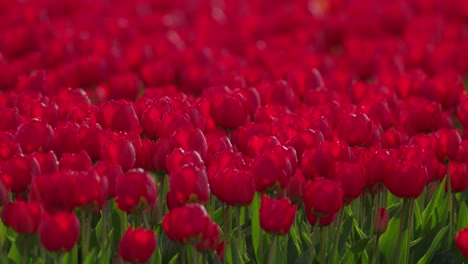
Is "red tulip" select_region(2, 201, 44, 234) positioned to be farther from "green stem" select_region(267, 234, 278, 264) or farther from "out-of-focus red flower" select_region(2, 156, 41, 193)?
"green stem" select_region(267, 234, 278, 264)

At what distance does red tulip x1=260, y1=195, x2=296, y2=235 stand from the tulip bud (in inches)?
15.7

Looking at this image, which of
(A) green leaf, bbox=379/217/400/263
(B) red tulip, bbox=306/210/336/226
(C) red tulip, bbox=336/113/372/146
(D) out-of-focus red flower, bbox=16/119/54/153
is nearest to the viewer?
(B) red tulip, bbox=306/210/336/226

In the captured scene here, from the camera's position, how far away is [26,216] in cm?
272

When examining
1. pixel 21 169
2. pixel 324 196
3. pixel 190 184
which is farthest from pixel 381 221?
pixel 21 169

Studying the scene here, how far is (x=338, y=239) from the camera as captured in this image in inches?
128

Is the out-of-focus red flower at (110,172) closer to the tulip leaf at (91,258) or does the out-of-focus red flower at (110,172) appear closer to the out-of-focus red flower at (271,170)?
the tulip leaf at (91,258)

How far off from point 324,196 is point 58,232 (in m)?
0.79

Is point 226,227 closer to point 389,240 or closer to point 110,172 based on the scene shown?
point 110,172

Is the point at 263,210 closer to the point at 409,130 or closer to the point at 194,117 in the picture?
the point at 194,117

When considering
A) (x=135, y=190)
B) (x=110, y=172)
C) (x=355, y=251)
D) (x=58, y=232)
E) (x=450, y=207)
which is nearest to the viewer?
(x=58, y=232)

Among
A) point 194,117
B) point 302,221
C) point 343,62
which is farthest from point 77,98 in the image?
point 343,62

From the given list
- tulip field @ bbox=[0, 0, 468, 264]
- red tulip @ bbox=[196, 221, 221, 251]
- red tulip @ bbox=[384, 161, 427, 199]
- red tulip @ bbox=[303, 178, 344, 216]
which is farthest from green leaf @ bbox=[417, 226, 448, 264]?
red tulip @ bbox=[196, 221, 221, 251]

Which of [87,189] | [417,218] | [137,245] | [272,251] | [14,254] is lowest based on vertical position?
[417,218]

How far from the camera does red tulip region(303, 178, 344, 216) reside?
2.89 meters
